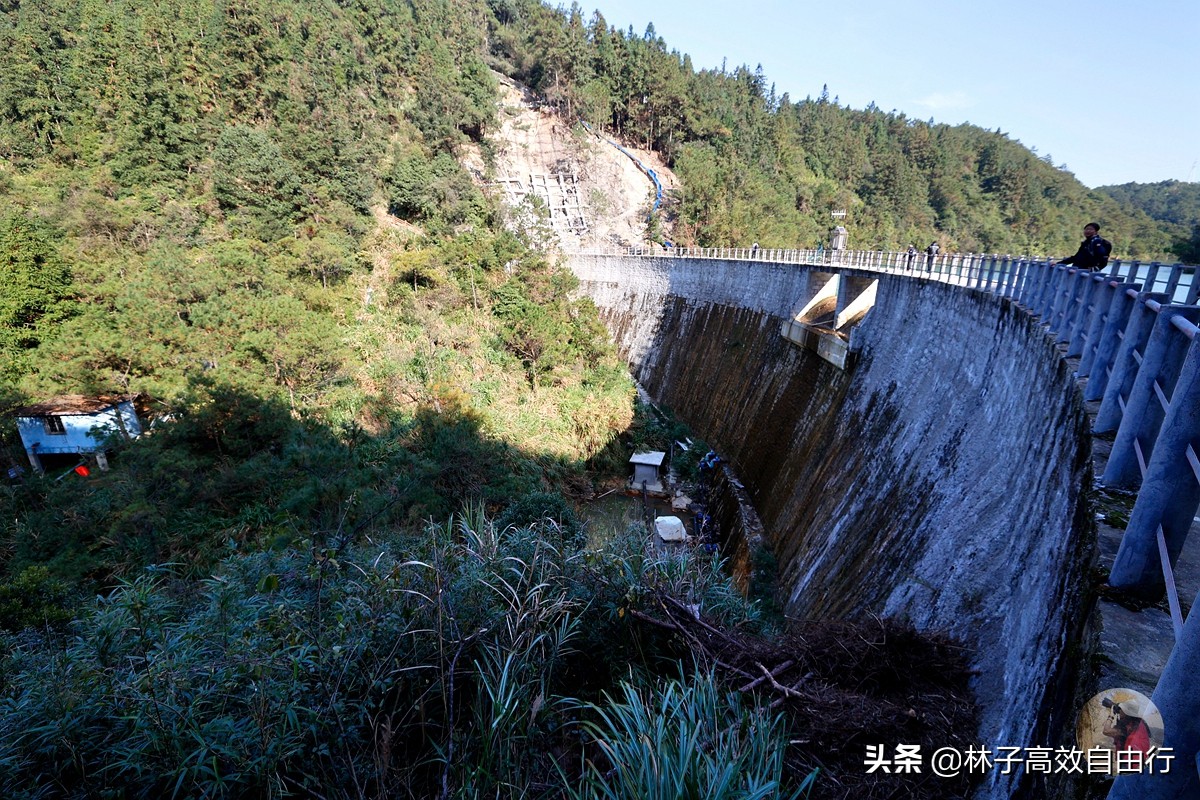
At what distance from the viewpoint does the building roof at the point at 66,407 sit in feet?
70.0

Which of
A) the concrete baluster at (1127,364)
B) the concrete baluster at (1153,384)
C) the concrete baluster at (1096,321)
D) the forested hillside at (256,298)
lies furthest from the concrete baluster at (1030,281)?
the forested hillside at (256,298)

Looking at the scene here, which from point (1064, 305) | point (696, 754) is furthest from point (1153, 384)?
point (1064, 305)

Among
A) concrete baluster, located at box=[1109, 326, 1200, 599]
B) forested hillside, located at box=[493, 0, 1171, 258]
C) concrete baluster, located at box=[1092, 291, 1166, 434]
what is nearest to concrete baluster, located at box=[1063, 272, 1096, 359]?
concrete baluster, located at box=[1092, 291, 1166, 434]

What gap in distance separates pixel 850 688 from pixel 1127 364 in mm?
3242

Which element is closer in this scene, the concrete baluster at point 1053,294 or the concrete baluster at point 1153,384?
the concrete baluster at point 1153,384

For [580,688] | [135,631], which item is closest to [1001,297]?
[580,688]

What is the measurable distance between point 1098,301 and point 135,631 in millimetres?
9966

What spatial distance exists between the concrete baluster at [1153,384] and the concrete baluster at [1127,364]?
0.35ft

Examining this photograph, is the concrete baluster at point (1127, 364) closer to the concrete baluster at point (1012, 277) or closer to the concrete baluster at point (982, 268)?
the concrete baluster at point (1012, 277)

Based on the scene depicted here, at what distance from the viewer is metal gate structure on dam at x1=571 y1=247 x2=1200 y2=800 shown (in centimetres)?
202

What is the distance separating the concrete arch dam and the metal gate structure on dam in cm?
36

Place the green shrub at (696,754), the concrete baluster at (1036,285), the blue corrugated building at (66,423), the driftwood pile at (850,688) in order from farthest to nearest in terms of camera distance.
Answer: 1. the blue corrugated building at (66,423)
2. the concrete baluster at (1036,285)
3. the driftwood pile at (850,688)
4. the green shrub at (696,754)

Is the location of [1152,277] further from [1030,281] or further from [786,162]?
[786,162]

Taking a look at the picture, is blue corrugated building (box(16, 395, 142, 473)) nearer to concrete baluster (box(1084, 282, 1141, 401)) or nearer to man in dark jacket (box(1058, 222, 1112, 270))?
concrete baluster (box(1084, 282, 1141, 401))
